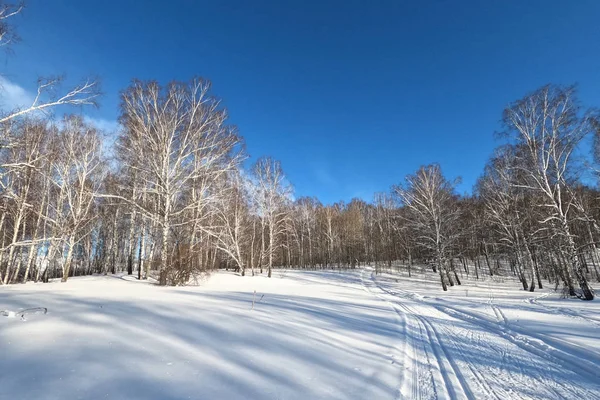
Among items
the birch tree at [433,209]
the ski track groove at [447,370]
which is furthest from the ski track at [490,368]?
the birch tree at [433,209]

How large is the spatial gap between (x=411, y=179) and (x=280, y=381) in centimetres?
2148

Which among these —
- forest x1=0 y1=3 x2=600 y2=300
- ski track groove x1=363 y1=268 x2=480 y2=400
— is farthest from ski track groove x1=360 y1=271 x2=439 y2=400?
forest x1=0 y1=3 x2=600 y2=300

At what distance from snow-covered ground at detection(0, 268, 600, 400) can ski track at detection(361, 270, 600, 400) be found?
0.07ft

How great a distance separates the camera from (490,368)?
183 inches

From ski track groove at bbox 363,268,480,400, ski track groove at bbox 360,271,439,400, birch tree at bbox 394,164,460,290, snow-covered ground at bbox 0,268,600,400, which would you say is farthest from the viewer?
birch tree at bbox 394,164,460,290

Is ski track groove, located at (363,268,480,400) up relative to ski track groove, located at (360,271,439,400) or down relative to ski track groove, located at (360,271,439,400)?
down

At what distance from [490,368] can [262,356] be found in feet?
12.1

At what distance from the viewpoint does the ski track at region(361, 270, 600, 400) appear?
3.81 metres

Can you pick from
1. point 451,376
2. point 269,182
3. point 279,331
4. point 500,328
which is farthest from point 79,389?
point 269,182

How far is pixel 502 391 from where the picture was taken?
3836 mm

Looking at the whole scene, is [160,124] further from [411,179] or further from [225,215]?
[411,179]

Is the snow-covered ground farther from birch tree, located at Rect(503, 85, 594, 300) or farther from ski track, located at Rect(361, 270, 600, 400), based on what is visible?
birch tree, located at Rect(503, 85, 594, 300)

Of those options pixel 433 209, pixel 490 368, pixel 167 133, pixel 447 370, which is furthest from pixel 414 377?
pixel 433 209

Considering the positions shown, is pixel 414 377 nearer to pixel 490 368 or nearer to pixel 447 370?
pixel 447 370
